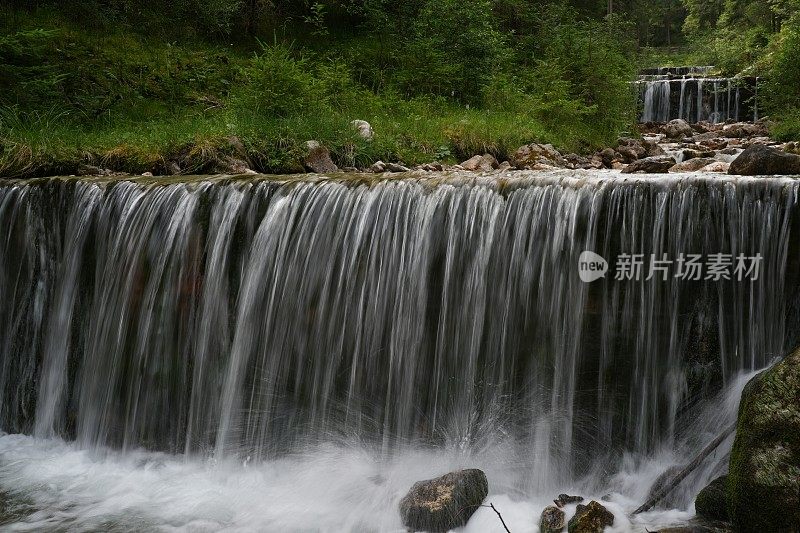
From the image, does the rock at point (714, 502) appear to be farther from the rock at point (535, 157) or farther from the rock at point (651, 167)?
the rock at point (535, 157)

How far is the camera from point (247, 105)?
9312 millimetres

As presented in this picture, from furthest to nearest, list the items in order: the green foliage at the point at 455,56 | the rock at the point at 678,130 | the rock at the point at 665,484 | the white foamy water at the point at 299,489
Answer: the rock at the point at 678,130
the green foliage at the point at 455,56
the white foamy water at the point at 299,489
the rock at the point at 665,484

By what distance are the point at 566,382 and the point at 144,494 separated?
304cm

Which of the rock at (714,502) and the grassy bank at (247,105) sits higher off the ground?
the grassy bank at (247,105)

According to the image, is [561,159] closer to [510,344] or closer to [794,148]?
[794,148]

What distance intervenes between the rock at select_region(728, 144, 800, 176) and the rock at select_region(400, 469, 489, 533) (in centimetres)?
326

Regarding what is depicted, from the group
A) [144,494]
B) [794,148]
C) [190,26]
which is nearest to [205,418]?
[144,494]

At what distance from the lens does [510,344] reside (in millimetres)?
4383

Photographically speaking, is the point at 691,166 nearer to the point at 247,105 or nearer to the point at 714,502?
the point at 714,502

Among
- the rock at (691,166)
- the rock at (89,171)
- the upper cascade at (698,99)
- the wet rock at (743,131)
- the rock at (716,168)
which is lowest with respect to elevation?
the rock at (89,171)

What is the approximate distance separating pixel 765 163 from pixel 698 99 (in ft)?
52.5

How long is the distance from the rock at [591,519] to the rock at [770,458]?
627mm

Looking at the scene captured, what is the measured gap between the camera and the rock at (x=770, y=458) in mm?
2773

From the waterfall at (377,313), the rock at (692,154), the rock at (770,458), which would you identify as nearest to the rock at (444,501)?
the waterfall at (377,313)
